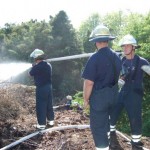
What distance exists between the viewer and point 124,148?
249 inches

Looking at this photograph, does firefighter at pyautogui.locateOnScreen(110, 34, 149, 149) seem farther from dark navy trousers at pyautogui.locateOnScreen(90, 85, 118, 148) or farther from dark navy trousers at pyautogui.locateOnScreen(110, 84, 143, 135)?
dark navy trousers at pyautogui.locateOnScreen(90, 85, 118, 148)

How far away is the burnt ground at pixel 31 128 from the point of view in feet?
22.0

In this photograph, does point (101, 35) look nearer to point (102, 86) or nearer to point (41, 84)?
point (102, 86)

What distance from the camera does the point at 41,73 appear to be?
809 cm

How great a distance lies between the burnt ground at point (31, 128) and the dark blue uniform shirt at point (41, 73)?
1.13 metres

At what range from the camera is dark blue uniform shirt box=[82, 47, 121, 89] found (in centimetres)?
503

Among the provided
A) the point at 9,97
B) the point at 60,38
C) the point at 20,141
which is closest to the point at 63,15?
the point at 60,38


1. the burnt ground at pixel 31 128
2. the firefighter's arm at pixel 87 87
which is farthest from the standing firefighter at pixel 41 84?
the firefighter's arm at pixel 87 87

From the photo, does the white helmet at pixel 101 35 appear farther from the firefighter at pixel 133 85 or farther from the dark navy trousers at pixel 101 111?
the firefighter at pixel 133 85

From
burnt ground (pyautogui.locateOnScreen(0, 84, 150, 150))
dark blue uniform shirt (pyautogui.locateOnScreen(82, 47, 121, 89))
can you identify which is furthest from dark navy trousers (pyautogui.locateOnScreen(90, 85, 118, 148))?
burnt ground (pyautogui.locateOnScreen(0, 84, 150, 150))

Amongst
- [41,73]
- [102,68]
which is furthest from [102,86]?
[41,73]

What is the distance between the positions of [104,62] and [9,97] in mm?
5132

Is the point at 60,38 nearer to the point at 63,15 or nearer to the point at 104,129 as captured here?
the point at 63,15

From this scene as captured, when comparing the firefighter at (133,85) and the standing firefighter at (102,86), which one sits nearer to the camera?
the standing firefighter at (102,86)
